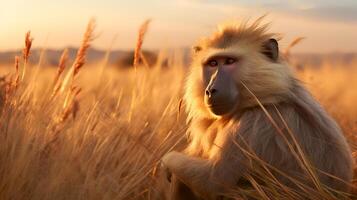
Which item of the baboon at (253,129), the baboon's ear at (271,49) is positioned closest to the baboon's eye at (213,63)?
the baboon at (253,129)

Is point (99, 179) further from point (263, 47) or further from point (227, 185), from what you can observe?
point (263, 47)

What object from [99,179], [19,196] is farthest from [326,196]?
[19,196]

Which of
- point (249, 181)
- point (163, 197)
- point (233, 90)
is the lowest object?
point (163, 197)

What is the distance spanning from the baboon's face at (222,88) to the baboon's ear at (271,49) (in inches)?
6.3

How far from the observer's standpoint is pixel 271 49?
3486mm

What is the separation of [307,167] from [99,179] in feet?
3.49

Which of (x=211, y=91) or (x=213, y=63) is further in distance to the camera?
(x=213, y=63)

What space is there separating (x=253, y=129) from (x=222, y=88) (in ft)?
0.78

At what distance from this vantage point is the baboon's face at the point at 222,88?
3279 mm

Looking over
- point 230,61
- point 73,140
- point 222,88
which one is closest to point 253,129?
point 222,88

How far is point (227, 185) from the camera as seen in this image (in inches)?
125

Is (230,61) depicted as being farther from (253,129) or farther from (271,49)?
(253,129)

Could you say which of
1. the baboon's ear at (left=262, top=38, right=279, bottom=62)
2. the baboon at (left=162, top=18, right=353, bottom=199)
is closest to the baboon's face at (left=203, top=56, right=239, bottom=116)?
the baboon at (left=162, top=18, right=353, bottom=199)

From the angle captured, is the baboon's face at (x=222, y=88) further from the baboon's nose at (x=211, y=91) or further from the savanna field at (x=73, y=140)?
the savanna field at (x=73, y=140)
